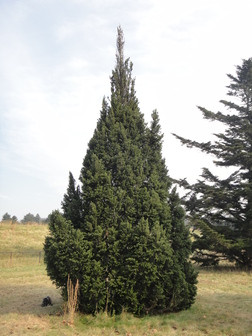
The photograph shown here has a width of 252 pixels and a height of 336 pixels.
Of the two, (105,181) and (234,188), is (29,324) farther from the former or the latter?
(234,188)

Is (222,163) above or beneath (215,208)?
above

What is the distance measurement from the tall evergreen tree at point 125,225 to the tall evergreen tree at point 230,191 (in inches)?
332

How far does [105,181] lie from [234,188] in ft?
39.0

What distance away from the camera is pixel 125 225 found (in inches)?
Result: 281

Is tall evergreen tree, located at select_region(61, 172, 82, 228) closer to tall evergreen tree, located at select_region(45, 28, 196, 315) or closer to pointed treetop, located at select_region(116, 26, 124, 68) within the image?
tall evergreen tree, located at select_region(45, 28, 196, 315)

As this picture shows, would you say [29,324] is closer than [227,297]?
Yes

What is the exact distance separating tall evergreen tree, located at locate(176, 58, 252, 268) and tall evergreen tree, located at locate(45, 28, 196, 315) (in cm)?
843

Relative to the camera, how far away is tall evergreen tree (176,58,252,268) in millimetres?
15742

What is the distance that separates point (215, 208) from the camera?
16938 mm

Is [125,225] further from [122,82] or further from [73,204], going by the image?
[122,82]

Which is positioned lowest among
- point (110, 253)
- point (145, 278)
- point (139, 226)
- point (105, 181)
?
point (145, 278)

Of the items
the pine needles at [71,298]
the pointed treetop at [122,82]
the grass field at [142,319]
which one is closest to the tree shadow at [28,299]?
the grass field at [142,319]

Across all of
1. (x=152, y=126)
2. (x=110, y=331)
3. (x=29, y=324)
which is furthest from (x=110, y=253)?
(x=152, y=126)

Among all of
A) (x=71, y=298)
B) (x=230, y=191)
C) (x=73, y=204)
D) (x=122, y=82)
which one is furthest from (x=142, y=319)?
(x=230, y=191)
